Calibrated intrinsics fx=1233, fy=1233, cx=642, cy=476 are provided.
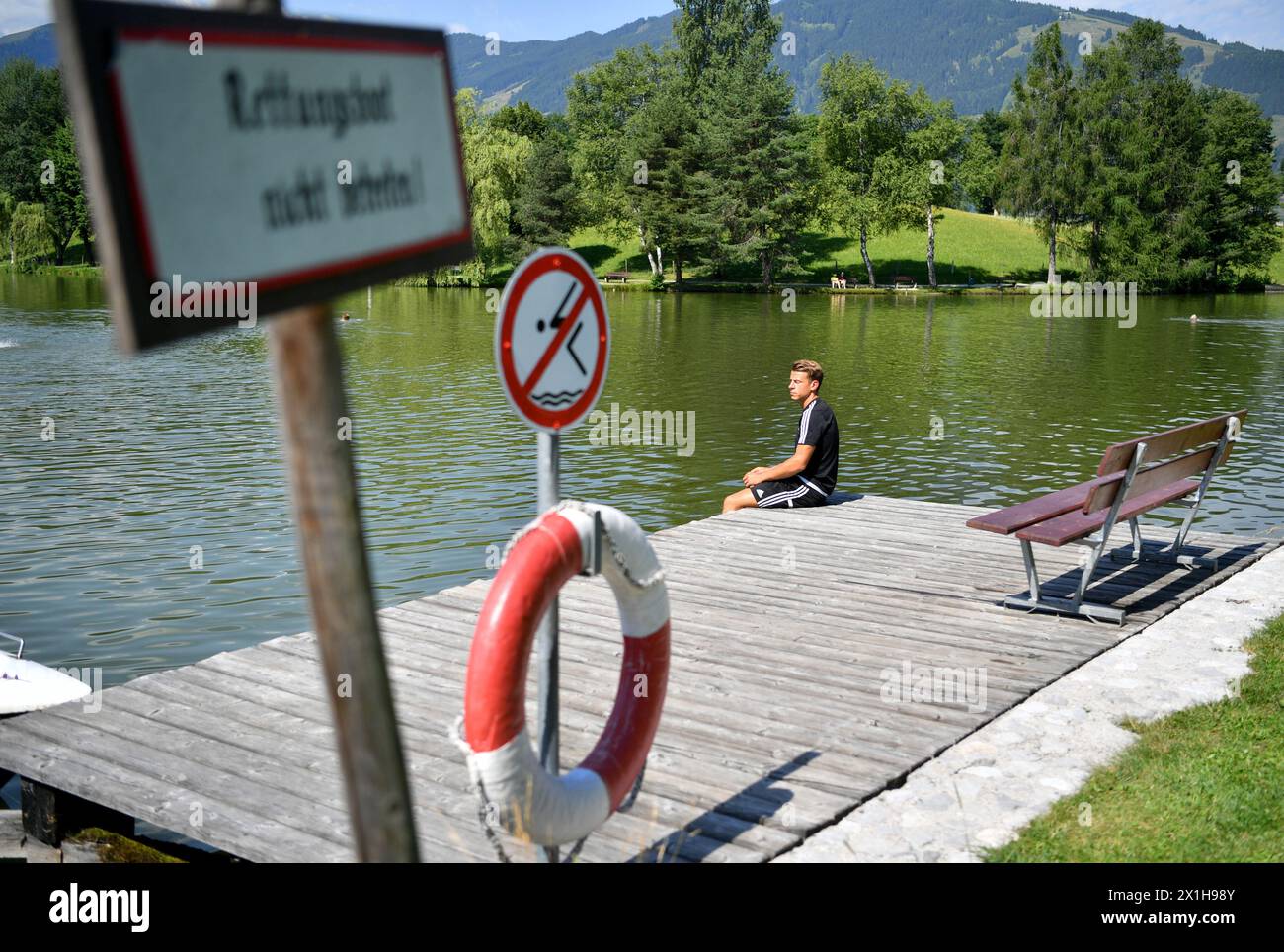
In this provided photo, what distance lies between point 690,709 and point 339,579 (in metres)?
4.75

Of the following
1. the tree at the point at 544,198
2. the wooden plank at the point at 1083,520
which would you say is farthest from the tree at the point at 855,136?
the wooden plank at the point at 1083,520

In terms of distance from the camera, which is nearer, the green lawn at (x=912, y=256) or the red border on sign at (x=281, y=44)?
the red border on sign at (x=281, y=44)

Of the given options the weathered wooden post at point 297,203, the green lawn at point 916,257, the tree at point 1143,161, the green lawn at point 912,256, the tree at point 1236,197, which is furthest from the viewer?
the green lawn at point 912,256

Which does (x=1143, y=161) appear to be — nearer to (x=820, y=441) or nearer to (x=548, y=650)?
(x=820, y=441)

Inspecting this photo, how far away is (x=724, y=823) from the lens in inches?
209

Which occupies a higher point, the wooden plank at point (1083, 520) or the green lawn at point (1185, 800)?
the wooden plank at point (1083, 520)

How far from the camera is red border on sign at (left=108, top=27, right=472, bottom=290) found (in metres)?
1.79

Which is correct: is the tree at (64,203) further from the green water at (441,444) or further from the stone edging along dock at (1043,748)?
the stone edging along dock at (1043,748)

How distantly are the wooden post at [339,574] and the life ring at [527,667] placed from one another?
71.1 inches

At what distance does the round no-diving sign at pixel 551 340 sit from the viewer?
13.4 ft

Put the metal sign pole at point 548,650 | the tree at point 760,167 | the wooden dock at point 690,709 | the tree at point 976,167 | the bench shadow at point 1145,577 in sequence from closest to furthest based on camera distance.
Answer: the metal sign pole at point 548,650 < the wooden dock at point 690,709 < the bench shadow at point 1145,577 < the tree at point 760,167 < the tree at point 976,167

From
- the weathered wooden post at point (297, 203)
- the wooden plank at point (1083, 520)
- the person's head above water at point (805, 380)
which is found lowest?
the wooden plank at point (1083, 520)

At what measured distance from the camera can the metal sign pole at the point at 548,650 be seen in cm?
430
